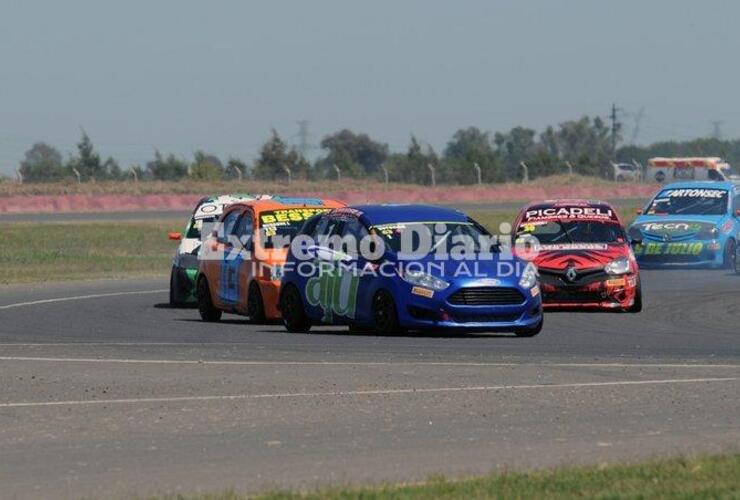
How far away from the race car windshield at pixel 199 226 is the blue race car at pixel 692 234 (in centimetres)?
852

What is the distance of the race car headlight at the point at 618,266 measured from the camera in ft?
68.2

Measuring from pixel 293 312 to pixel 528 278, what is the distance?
108 inches

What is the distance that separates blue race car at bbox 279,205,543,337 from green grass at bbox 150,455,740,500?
8.25 metres

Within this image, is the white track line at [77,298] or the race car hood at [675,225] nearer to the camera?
the white track line at [77,298]

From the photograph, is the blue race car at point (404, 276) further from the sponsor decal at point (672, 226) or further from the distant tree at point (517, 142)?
the distant tree at point (517, 142)

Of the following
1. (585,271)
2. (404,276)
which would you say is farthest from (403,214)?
(585,271)

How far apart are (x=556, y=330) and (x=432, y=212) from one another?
74.7 inches

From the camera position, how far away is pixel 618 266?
823 inches

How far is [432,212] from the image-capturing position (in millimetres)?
18828

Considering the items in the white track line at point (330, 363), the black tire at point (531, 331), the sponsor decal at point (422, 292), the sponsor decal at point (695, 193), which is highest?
the sponsor decal at point (695, 193)

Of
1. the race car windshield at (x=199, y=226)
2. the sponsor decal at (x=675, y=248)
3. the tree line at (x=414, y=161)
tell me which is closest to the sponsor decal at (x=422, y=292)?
the race car windshield at (x=199, y=226)

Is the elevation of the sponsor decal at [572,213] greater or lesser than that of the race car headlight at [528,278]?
greater

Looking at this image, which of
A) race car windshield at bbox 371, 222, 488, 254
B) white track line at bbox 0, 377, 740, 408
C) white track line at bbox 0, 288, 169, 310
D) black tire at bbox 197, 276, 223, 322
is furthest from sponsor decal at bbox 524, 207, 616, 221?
white track line at bbox 0, 377, 740, 408

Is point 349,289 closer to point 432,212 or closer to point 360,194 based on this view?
point 432,212
